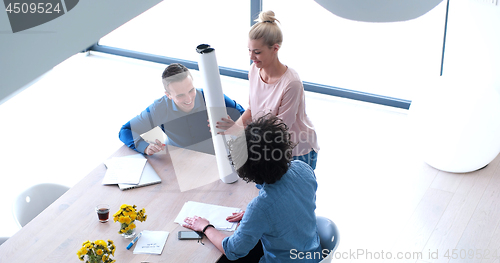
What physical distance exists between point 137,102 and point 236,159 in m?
3.41

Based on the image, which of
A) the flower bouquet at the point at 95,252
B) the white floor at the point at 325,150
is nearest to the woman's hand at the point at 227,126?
the flower bouquet at the point at 95,252

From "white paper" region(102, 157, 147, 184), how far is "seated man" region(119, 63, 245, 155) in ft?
0.35

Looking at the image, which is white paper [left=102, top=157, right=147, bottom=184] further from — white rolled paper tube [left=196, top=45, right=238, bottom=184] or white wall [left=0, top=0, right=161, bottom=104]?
white wall [left=0, top=0, right=161, bottom=104]

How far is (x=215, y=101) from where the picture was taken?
2.28m

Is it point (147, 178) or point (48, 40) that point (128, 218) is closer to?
point (147, 178)

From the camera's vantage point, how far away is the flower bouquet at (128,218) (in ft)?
6.72

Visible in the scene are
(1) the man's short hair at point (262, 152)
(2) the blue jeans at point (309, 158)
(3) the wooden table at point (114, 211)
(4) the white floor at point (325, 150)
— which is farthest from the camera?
(4) the white floor at point (325, 150)

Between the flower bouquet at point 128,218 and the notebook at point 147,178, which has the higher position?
the flower bouquet at point 128,218

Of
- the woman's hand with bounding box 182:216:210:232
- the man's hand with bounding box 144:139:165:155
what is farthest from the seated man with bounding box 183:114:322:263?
the man's hand with bounding box 144:139:165:155

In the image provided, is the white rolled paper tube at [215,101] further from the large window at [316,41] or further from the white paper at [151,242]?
the large window at [316,41]

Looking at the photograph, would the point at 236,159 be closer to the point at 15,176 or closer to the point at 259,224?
the point at 259,224

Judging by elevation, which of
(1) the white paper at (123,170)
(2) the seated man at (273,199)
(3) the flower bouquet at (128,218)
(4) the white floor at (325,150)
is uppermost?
(2) the seated man at (273,199)

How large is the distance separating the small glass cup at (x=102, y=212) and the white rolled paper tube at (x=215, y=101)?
24.6 inches

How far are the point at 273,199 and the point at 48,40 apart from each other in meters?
1.53
